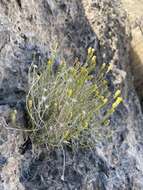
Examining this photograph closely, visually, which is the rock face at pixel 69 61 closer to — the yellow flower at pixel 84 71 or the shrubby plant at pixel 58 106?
the shrubby plant at pixel 58 106

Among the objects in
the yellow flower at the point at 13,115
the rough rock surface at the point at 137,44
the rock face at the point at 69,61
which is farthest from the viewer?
the rough rock surface at the point at 137,44

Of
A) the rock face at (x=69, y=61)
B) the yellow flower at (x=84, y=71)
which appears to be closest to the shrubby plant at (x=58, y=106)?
the yellow flower at (x=84, y=71)

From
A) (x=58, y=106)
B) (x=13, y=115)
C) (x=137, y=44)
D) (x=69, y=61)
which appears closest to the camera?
(x=13, y=115)

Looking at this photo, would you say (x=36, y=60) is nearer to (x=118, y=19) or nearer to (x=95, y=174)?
(x=95, y=174)

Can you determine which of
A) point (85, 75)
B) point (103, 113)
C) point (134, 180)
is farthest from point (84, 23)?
point (134, 180)

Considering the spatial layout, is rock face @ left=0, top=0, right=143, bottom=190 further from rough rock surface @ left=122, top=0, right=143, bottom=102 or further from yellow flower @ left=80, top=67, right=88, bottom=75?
yellow flower @ left=80, top=67, right=88, bottom=75

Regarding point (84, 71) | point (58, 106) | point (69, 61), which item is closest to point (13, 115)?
point (58, 106)

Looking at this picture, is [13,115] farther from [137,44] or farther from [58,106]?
[137,44]

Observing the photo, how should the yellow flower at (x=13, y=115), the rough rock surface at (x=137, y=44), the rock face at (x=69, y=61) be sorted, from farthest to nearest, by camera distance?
1. the rough rock surface at (x=137, y=44)
2. the rock face at (x=69, y=61)
3. the yellow flower at (x=13, y=115)

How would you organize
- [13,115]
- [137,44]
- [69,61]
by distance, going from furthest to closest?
[137,44] → [69,61] → [13,115]
